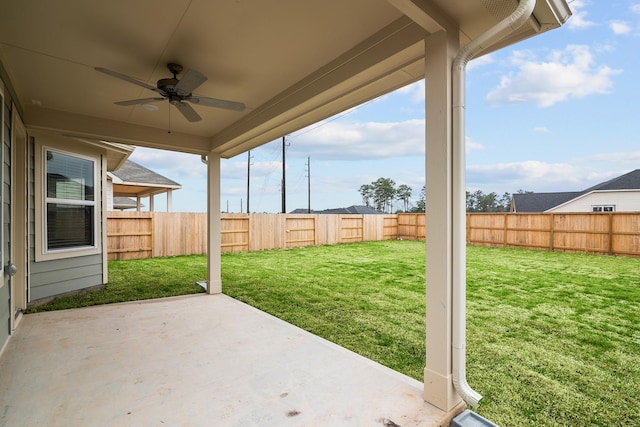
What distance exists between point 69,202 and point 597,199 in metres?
19.9

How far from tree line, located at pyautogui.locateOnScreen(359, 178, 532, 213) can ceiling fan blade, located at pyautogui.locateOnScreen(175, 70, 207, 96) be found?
87.8ft

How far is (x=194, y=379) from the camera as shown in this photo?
2.13 meters

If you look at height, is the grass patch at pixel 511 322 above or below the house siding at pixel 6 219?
below

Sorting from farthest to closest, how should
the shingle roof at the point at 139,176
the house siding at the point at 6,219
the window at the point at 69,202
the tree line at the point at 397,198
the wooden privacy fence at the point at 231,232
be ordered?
the tree line at the point at 397,198, the shingle roof at the point at 139,176, the wooden privacy fence at the point at 231,232, the window at the point at 69,202, the house siding at the point at 6,219

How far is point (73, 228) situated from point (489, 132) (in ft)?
63.3

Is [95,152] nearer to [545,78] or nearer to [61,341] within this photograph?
[61,341]

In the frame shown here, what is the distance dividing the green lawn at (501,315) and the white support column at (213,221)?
31 centimetres

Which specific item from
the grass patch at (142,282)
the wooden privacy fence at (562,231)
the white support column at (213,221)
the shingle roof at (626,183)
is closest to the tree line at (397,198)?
the shingle roof at (626,183)

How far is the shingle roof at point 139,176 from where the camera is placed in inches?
397

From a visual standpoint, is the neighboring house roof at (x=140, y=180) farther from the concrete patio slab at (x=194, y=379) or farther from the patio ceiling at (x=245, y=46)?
the concrete patio slab at (x=194, y=379)

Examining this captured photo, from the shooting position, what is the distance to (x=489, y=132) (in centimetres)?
1764

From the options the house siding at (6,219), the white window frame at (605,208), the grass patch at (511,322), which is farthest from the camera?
the white window frame at (605,208)

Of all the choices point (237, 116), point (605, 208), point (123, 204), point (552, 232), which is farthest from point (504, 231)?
point (123, 204)

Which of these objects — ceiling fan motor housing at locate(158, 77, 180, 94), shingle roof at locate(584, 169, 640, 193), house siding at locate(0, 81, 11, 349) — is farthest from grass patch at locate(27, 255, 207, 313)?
shingle roof at locate(584, 169, 640, 193)
